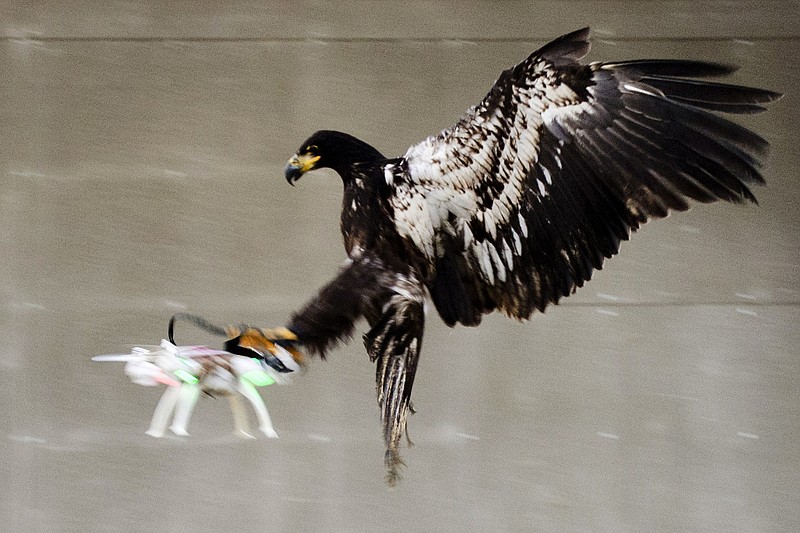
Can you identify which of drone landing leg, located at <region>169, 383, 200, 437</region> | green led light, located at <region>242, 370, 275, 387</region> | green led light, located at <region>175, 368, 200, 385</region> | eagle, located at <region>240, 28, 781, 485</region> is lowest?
drone landing leg, located at <region>169, 383, 200, 437</region>

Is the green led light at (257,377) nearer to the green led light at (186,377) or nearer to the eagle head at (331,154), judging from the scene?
the green led light at (186,377)

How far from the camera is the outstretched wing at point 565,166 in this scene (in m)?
1.64

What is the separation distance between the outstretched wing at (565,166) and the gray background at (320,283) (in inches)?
33.4

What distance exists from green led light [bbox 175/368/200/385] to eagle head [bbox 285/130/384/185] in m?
0.45

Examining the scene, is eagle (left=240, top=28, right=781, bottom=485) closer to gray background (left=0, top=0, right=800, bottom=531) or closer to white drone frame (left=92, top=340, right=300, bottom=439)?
white drone frame (left=92, top=340, right=300, bottom=439)

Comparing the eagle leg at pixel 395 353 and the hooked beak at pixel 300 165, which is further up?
the hooked beak at pixel 300 165

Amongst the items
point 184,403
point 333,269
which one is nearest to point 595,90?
point 184,403

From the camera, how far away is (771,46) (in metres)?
2.76

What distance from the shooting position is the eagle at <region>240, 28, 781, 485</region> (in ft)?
5.37

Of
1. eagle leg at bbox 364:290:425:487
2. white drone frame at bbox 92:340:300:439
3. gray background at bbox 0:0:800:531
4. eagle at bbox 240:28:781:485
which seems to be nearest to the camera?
white drone frame at bbox 92:340:300:439

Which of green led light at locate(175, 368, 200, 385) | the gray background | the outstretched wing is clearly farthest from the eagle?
the gray background

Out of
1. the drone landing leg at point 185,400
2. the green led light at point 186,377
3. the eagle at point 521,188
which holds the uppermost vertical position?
the eagle at point 521,188

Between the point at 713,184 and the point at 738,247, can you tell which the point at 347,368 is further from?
the point at 713,184

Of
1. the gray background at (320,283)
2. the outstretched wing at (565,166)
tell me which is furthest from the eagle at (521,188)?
the gray background at (320,283)
